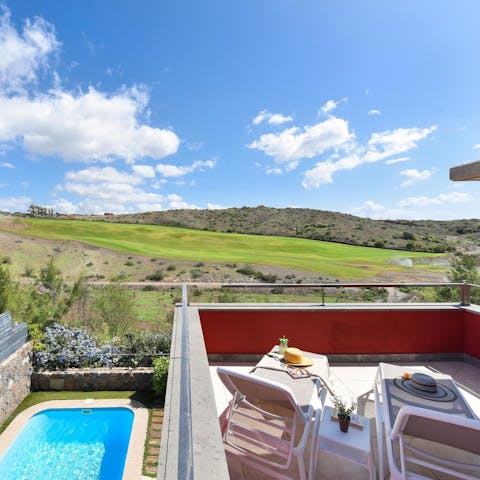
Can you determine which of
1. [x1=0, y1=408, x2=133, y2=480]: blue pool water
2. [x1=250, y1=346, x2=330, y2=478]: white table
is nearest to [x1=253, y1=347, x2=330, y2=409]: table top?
[x1=250, y1=346, x2=330, y2=478]: white table

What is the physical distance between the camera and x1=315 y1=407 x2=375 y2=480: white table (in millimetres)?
2389

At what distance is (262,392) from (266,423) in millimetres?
255

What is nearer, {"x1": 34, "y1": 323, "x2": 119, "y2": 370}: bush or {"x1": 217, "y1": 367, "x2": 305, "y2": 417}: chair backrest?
{"x1": 217, "y1": 367, "x2": 305, "y2": 417}: chair backrest

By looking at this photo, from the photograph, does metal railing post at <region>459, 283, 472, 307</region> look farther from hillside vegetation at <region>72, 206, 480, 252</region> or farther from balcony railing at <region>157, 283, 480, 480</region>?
hillside vegetation at <region>72, 206, 480, 252</region>

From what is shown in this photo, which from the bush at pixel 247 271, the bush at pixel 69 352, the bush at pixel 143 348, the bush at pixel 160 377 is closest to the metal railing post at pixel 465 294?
the bush at pixel 160 377

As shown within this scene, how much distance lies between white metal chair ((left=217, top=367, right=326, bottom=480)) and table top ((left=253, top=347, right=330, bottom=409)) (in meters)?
0.15

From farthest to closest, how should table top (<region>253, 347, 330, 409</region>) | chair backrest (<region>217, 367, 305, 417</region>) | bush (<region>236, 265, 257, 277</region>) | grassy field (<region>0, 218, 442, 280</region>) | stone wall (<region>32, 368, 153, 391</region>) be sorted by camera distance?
1. grassy field (<region>0, 218, 442, 280</region>)
2. bush (<region>236, 265, 257, 277</region>)
3. stone wall (<region>32, 368, 153, 391</region>)
4. table top (<region>253, 347, 330, 409</region>)
5. chair backrest (<region>217, 367, 305, 417</region>)

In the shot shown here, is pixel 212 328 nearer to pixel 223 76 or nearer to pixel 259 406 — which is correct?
pixel 259 406

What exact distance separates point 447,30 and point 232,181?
30.1m

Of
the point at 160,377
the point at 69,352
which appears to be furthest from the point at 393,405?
the point at 69,352

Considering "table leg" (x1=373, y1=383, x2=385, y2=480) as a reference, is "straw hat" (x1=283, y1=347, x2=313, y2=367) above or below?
above

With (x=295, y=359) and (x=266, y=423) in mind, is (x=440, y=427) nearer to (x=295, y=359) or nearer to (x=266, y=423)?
(x=266, y=423)

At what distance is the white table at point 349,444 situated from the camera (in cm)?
239

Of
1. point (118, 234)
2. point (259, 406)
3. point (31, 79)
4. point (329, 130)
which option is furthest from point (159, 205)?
point (259, 406)
